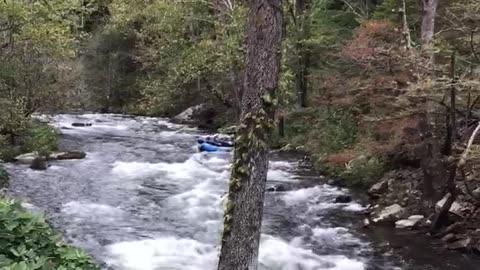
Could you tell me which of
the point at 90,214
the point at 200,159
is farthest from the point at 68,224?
the point at 200,159

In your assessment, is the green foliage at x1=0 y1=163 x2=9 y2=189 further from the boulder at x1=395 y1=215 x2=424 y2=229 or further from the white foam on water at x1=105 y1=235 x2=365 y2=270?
the boulder at x1=395 y1=215 x2=424 y2=229

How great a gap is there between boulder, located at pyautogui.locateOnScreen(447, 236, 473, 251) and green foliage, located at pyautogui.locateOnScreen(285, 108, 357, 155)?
776cm

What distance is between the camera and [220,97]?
1154 inches

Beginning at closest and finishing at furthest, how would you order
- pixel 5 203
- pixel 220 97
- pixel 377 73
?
pixel 5 203
pixel 377 73
pixel 220 97

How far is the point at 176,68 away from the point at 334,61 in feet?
24.7

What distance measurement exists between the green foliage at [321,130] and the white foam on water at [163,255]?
885cm

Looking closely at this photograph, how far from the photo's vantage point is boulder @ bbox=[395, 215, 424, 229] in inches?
493

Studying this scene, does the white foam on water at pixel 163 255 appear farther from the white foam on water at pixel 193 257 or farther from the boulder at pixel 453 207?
the boulder at pixel 453 207

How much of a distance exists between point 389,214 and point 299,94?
1330 cm

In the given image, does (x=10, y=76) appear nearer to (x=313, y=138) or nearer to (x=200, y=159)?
(x=200, y=159)

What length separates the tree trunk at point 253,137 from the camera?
582 cm

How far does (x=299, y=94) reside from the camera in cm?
2592

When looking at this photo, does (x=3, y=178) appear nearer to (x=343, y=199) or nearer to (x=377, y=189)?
(x=343, y=199)

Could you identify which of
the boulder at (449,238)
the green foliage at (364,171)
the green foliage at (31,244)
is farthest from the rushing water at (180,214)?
the green foliage at (31,244)
